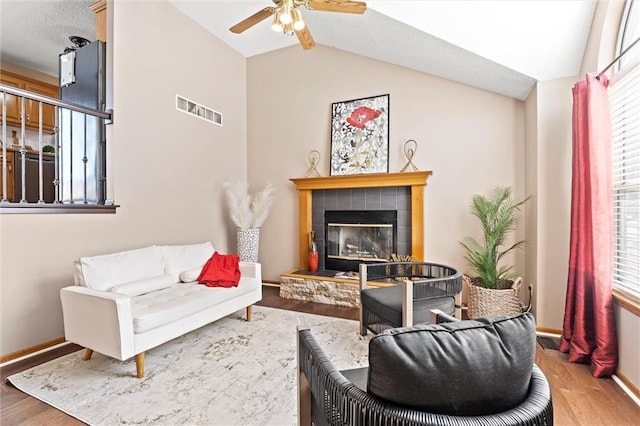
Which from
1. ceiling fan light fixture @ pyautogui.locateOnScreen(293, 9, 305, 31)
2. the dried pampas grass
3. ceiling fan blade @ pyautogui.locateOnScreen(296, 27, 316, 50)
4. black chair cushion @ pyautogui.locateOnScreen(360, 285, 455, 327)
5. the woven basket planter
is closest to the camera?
ceiling fan light fixture @ pyautogui.locateOnScreen(293, 9, 305, 31)

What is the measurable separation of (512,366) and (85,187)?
3757 millimetres

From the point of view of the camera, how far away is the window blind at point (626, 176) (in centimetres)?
207

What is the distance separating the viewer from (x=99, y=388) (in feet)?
6.69

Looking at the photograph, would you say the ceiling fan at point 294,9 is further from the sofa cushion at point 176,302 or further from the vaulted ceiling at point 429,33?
the sofa cushion at point 176,302

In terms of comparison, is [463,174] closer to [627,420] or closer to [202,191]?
[627,420]

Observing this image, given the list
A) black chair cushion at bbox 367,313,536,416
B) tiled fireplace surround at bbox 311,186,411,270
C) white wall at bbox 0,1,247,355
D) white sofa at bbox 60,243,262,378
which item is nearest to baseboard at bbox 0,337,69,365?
white wall at bbox 0,1,247,355

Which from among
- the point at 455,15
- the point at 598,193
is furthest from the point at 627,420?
the point at 455,15

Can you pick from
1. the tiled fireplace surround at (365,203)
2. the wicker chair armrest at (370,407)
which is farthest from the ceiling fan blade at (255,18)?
the wicker chair armrest at (370,407)

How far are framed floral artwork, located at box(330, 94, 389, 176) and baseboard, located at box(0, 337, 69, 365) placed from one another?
11.0 feet

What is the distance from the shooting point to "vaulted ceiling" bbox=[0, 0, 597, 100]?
2523 millimetres

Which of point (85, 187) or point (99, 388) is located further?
point (85, 187)

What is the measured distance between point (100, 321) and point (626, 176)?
3781 mm

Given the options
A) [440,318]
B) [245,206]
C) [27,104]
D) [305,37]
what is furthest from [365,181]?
[27,104]

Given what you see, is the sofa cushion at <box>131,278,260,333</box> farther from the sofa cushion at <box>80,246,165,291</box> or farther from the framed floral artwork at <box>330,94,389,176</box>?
the framed floral artwork at <box>330,94,389,176</box>
